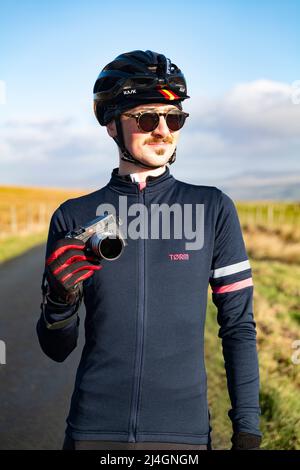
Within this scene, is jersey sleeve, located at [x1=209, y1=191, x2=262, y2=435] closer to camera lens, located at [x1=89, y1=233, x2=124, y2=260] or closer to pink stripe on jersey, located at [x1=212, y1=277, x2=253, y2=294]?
pink stripe on jersey, located at [x1=212, y1=277, x2=253, y2=294]

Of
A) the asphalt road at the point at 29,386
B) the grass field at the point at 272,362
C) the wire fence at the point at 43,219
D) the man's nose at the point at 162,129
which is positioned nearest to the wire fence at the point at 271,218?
the wire fence at the point at 43,219

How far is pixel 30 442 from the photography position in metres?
4.64

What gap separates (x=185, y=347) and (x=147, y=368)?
17 cm

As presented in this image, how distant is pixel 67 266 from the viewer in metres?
2.16

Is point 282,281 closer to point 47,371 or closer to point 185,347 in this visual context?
point 47,371

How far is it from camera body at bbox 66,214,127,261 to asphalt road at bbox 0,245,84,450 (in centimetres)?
286

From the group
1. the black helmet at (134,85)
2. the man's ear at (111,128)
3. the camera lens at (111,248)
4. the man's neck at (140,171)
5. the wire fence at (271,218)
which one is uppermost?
the wire fence at (271,218)

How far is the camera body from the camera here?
2.17 meters

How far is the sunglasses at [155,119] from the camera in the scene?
2439 mm

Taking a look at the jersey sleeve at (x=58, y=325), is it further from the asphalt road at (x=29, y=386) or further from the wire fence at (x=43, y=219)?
the wire fence at (x=43, y=219)

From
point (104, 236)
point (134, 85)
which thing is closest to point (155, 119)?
point (134, 85)

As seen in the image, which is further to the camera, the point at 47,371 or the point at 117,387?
the point at 47,371

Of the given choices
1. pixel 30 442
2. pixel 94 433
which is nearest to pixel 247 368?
pixel 94 433

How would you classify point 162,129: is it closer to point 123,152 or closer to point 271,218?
point 123,152
